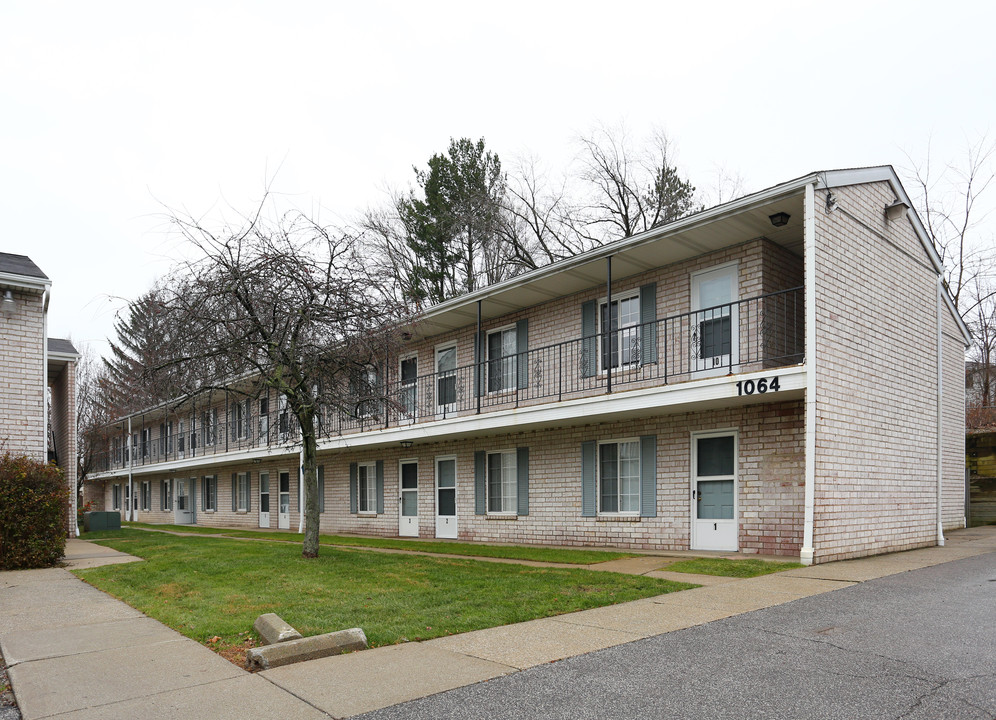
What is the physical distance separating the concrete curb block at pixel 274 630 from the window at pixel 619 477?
335 inches

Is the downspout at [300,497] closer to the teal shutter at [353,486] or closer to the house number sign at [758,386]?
the teal shutter at [353,486]

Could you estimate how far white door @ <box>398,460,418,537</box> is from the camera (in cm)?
1983

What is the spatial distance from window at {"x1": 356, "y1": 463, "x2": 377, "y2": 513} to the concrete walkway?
1264 cm

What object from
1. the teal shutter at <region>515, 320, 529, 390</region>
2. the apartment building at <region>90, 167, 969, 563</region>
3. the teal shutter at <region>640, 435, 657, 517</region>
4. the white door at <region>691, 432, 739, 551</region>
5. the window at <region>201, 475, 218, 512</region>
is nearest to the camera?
the apartment building at <region>90, 167, 969, 563</region>

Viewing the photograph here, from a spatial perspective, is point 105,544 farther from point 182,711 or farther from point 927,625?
point 927,625

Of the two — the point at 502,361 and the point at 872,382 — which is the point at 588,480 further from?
the point at 872,382

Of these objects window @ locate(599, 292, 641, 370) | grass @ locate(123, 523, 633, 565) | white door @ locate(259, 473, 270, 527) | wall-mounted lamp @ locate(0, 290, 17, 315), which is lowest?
white door @ locate(259, 473, 270, 527)

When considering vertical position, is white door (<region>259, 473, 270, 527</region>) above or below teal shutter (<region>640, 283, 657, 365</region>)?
below

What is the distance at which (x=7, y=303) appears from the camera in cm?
1507

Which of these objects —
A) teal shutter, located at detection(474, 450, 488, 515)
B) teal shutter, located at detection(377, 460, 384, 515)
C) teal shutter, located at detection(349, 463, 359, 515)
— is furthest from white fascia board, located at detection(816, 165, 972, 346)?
teal shutter, located at detection(349, 463, 359, 515)

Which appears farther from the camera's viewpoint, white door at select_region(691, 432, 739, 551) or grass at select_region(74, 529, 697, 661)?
white door at select_region(691, 432, 739, 551)

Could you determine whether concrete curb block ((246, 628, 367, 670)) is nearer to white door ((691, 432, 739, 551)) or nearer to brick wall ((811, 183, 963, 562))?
brick wall ((811, 183, 963, 562))

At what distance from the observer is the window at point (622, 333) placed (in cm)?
1423

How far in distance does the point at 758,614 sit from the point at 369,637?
139 inches
